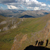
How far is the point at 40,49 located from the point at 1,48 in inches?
3518

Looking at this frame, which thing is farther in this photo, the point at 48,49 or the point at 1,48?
the point at 1,48

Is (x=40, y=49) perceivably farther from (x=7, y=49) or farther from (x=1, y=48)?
(x=1, y=48)

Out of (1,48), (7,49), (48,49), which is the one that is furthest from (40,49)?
(1,48)

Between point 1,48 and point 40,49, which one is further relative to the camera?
point 1,48

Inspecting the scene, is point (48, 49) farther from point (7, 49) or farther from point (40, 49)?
point (7, 49)

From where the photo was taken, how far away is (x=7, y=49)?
105 meters

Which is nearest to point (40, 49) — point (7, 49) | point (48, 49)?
point (48, 49)

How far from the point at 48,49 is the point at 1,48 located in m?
95.9

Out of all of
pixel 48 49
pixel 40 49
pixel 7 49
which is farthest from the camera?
pixel 7 49

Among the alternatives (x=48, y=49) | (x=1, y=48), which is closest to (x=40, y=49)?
(x=48, y=49)

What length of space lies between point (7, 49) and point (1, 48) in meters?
14.5

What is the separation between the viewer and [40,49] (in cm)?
4706

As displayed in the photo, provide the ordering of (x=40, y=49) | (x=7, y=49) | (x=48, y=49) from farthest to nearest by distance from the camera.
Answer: (x=7, y=49)
(x=40, y=49)
(x=48, y=49)

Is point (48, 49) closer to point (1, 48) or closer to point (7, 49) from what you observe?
point (7, 49)
